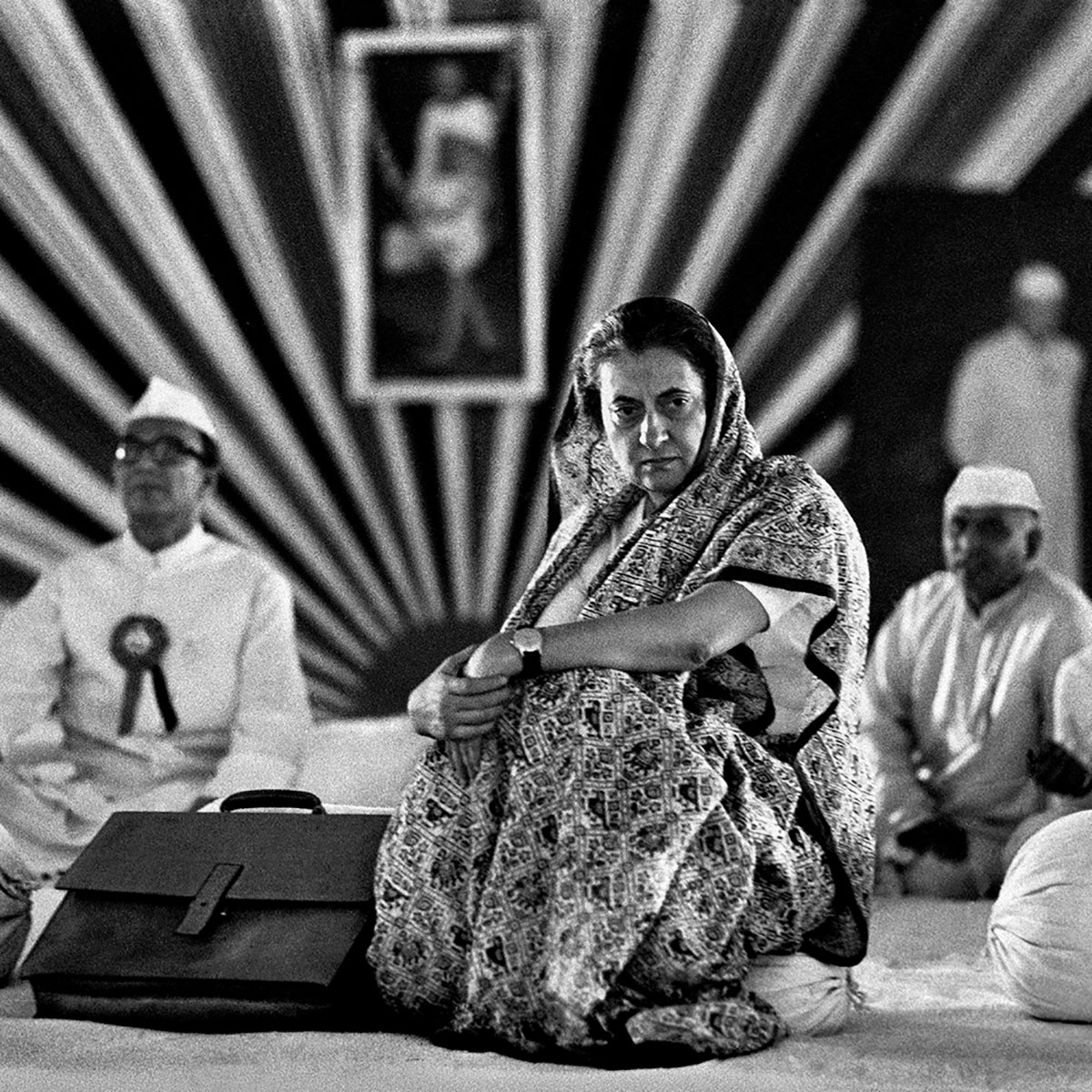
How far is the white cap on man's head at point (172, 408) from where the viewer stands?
16.7 ft

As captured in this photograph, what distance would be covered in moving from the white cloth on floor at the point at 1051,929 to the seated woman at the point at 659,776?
0.32 m

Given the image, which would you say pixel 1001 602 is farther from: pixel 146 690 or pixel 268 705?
pixel 146 690

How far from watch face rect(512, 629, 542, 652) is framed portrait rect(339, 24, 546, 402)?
328 centimetres

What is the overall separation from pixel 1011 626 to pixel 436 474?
74.4 inches

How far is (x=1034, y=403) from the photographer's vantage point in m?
5.82

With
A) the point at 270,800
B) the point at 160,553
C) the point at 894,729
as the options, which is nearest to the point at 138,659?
the point at 160,553

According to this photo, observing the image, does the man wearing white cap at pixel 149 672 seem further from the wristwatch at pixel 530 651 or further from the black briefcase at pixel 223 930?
the wristwatch at pixel 530 651

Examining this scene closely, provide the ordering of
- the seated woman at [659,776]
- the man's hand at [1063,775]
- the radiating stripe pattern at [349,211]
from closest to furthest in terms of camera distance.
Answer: the seated woman at [659,776], the man's hand at [1063,775], the radiating stripe pattern at [349,211]

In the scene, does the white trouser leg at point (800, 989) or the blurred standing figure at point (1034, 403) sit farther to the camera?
the blurred standing figure at point (1034, 403)

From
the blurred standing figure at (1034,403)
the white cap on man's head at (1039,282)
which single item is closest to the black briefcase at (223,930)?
the blurred standing figure at (1034,403)

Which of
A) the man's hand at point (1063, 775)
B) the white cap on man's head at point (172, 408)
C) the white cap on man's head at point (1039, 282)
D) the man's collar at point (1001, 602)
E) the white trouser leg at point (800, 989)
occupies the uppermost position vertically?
the white cap on man's head at point (1039, 282)

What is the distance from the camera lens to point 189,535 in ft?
16.3

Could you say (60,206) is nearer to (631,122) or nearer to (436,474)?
(436,474)

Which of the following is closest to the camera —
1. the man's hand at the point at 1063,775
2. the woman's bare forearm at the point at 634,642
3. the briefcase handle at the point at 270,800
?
the woman's bare forearm at the point at 634,642
